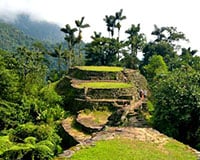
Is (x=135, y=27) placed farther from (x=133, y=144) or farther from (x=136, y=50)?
(x=133, y=144)

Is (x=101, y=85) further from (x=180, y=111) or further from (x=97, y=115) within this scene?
(x=180, y=111)

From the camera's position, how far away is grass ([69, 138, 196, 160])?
9719 mm

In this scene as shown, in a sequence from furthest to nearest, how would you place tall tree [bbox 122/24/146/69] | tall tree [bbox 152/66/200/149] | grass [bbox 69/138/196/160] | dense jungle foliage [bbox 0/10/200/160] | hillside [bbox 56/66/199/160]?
tall tree [bbox 122/24/146/69], tall tree [bbox 152/66/200/149], dense jungle foliage [bbox 0/10/200/160], hillside [bbox 56/66/199/160], grass [bbox 69/138/196/160]

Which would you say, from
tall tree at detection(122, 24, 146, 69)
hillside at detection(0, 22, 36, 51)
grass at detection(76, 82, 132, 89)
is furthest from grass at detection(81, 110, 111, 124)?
→ hillside at detection(0, 22, 36, 51)

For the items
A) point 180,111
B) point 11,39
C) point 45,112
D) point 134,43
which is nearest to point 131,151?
point 180,111

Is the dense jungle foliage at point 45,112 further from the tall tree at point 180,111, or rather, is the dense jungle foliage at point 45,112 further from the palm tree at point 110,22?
the palm tree at point 110,22

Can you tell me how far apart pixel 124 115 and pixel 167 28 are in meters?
32.5

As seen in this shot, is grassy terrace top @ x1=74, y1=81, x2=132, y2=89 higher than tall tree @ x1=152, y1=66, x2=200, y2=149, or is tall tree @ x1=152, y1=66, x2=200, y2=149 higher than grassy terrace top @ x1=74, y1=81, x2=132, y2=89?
grassy terrace top @ x1=74, y1=81, x2=132, y2=89

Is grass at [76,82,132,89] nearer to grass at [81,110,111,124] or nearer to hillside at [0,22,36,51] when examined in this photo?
grass at [81,110,111,124]

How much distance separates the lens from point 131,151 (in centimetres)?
1026

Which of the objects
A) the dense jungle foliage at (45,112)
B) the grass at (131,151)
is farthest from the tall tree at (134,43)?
the grass at (131,151)

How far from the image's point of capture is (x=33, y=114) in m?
21.5

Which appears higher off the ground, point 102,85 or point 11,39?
point 11,39

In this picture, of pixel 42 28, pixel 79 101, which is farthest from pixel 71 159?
pixel 42 28
